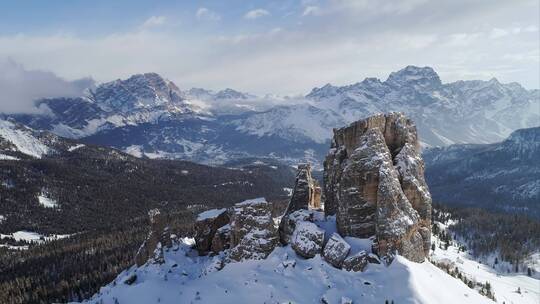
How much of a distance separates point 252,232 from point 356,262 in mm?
20517

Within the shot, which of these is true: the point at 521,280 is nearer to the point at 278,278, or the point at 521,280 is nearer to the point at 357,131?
the point at 357,131

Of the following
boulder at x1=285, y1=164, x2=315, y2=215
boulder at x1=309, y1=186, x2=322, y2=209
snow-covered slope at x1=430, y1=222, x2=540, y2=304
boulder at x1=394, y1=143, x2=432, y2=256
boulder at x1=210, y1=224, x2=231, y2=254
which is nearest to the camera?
boulder at x1=394, y1=143, x2=432, y2=256

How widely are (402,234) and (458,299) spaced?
13.7m

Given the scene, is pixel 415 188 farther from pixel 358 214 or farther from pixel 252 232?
pixel 252 232

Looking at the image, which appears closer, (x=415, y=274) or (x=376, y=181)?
(x=415, y=274)

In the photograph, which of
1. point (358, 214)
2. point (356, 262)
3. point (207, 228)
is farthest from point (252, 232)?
point (356, 262)

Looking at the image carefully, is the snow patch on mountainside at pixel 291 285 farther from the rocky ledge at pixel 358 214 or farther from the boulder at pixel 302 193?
the boulder at pixel 302 193

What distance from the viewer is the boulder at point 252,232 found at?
95944 millimetres

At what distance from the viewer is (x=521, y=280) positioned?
181 m

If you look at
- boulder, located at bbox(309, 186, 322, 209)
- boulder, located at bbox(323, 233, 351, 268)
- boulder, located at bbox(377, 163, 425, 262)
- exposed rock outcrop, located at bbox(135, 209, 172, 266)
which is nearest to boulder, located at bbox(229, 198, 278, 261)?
boulder, located at bbox(323, 233, 351, 268)

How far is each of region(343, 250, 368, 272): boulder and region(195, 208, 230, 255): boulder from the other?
106 feet

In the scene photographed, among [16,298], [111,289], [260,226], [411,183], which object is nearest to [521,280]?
[411,183]

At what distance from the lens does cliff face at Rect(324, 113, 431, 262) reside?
9062 cm

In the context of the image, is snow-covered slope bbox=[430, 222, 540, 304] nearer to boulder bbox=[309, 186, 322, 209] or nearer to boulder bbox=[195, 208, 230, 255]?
boulder bbox=[309, 186, 322, 209]
